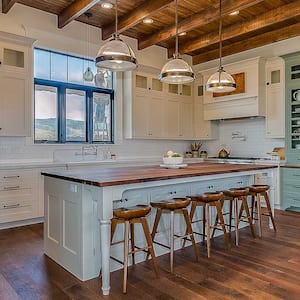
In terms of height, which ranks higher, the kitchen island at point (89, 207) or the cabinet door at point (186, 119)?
the cabinet door at point (186, 119)

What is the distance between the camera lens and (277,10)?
4.83m

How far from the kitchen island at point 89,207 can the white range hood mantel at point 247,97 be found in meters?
3.04

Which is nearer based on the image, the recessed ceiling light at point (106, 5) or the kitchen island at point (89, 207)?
the kitchen island at point (89, 207)

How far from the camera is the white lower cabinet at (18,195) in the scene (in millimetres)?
4387

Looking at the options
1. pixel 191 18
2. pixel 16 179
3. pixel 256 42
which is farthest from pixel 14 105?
pixel 256 42

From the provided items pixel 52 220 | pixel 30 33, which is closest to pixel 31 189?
pixel 52 220

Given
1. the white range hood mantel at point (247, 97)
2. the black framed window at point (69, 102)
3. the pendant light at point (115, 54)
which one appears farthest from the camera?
the white range hood mantel at point (247, 97)

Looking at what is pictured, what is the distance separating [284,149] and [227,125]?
1.53m

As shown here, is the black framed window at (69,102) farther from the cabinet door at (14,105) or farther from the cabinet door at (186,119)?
the cabinet door at (186,119)

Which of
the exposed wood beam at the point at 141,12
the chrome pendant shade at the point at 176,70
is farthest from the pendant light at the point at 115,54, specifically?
the exposed wood beam at the point at 141,12

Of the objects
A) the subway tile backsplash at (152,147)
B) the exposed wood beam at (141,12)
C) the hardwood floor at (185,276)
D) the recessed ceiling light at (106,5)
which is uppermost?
the recessed ceiling light at (106,5)

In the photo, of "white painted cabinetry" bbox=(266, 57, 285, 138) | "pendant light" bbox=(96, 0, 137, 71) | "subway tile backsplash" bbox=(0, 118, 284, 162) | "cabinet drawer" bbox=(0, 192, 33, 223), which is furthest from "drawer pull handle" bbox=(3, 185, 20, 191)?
"white painted cabinetry" bbox=(266, 57, 285, 138)

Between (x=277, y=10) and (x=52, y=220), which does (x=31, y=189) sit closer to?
(x=52, y=220)

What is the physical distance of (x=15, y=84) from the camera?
15.0 ft
